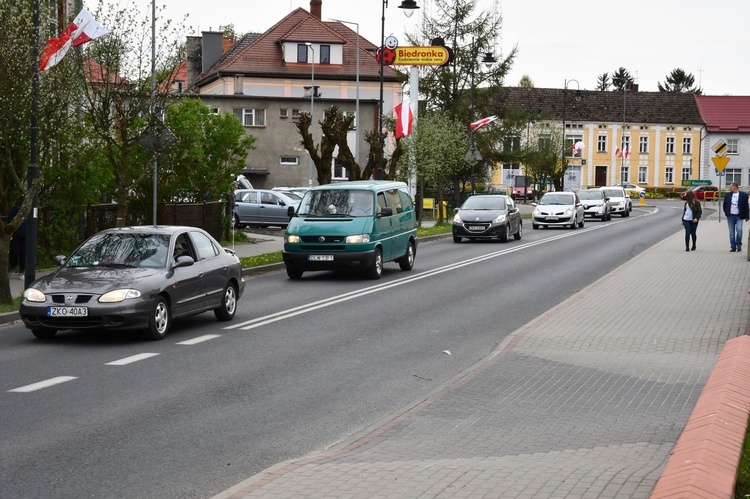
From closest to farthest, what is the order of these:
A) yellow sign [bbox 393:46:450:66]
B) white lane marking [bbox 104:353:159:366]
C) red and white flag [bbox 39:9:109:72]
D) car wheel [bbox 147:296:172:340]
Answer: white lane marking [bbox 104:353:159:366] < car wheel [bbox 147:296:172:340] < red and white flag [bbox 39:9:109:72] < yellow sign [bbox 393:46:450:66]

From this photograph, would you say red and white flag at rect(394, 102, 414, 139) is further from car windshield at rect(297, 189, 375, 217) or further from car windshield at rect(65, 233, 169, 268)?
car windshield at rect(65, 233, 169, 268)

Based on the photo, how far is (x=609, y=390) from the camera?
1015 centimetres

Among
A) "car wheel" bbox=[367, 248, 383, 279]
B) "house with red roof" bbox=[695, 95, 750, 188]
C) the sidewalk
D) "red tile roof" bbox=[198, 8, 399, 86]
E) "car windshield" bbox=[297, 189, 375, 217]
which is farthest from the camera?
"house with red roof" bbox=[695, 95, 750, 188]

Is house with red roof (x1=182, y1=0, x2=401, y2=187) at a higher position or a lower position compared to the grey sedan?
higher

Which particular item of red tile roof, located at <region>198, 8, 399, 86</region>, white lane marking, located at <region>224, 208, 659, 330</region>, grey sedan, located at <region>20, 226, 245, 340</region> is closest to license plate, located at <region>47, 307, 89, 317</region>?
grey sedan, located at <region>20, 226, 245, 340</region>

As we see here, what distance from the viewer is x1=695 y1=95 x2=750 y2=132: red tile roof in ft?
372

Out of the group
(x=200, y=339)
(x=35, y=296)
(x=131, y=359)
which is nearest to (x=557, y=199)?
(x=200, y=339)

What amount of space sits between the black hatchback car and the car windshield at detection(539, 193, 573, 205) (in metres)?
11.2

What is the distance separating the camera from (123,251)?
14.8 meters

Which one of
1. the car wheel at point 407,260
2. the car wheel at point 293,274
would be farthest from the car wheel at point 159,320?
the car wheel at point 407,260

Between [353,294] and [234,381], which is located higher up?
[234,381]

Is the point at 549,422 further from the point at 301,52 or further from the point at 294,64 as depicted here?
the point at 301,52

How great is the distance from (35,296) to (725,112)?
11059 centimetres

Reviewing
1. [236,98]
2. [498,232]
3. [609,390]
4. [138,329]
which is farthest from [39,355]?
[236,98]
